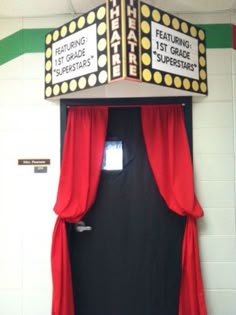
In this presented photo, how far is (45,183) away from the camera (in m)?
3.04

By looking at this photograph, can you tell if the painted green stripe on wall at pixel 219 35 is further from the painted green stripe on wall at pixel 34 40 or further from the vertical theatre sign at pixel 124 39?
the vertical theatre sign at pixel 124 39

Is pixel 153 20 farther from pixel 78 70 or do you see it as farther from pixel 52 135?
pixel 52 135

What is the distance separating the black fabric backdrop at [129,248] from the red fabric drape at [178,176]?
0.11 meters

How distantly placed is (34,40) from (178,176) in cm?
178

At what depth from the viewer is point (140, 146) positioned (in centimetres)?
305

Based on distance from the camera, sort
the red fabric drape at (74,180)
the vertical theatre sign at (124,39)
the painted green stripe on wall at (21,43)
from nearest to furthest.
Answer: the vertical theatre sign at (124,39), the red fabric drape at (74,180), the painted green stripe on wall at (21,43)

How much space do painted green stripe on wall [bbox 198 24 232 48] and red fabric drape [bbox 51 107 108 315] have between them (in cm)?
115

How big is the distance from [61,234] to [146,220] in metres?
0.76

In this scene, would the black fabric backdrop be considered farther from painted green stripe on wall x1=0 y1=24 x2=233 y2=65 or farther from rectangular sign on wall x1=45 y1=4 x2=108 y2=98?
painted green stripe on wall x1=0 y1=24 x2=233 y2=65

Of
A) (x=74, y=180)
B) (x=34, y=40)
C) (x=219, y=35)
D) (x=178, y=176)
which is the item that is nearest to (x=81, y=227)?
(x=74, y=180)

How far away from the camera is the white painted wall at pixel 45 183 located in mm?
2975

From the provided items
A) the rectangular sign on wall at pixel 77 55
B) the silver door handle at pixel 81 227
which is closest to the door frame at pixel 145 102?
the rectangular sign on wall at pixel 77 55

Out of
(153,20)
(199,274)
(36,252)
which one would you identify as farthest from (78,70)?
(199,274)

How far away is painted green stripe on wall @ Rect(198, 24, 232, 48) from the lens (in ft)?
9.95
